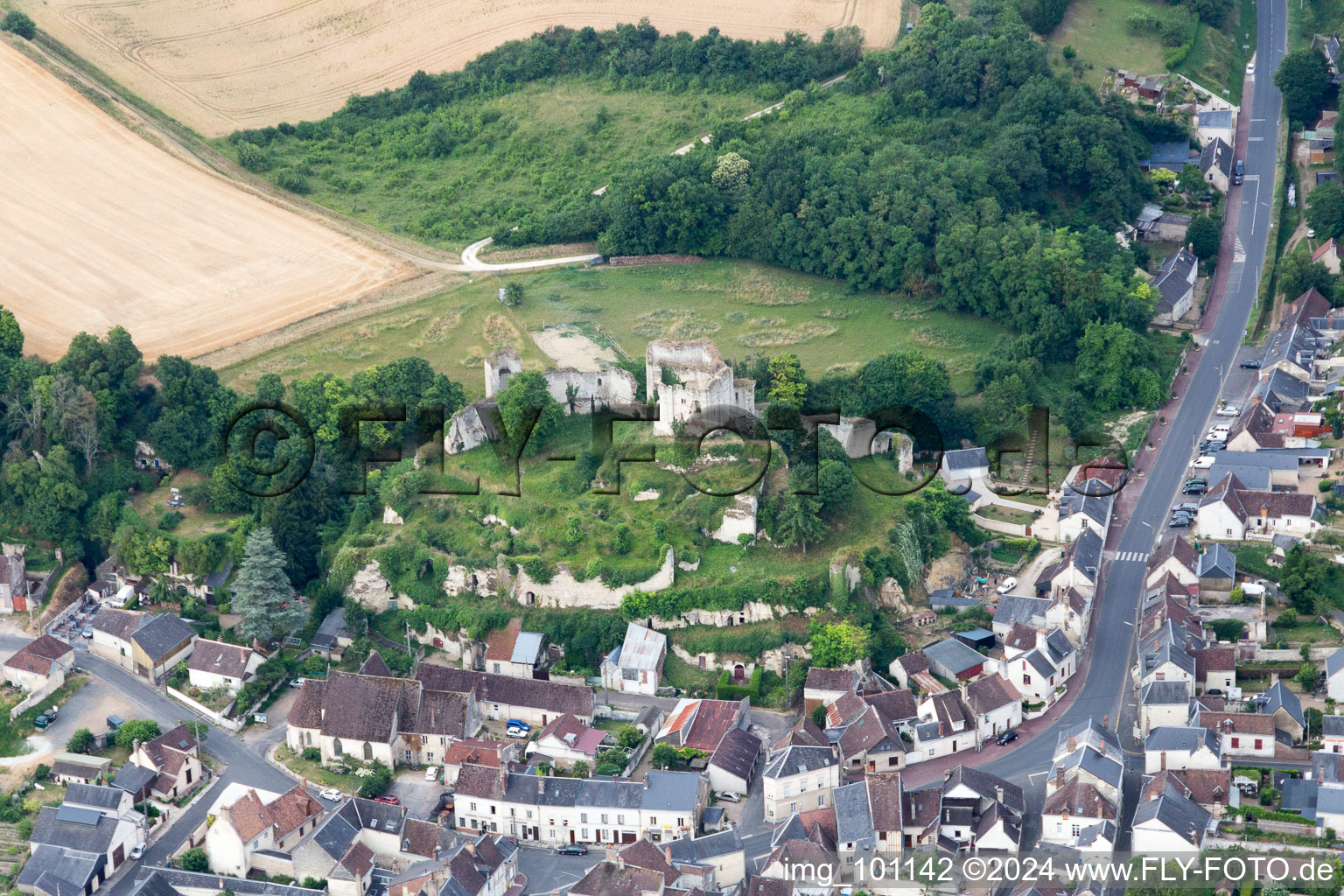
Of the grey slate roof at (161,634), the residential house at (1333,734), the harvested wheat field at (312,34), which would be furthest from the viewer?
the harvested wheat field at (312,34)

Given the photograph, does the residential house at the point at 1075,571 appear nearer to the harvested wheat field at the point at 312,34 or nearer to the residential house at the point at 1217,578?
the residential house at the point at 1217,578

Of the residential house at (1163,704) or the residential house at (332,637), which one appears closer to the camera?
the residential house at (1163,704)

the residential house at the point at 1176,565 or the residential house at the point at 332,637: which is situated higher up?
the residential house at the point at 1176,565

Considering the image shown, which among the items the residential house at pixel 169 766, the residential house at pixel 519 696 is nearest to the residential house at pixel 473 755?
the residential house at pixel 519 696

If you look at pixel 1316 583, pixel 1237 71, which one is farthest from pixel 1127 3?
pixel 1316 583

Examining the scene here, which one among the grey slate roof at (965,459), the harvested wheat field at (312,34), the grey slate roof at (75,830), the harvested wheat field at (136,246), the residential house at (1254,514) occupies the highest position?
the harvested wheat field at (312,34)
